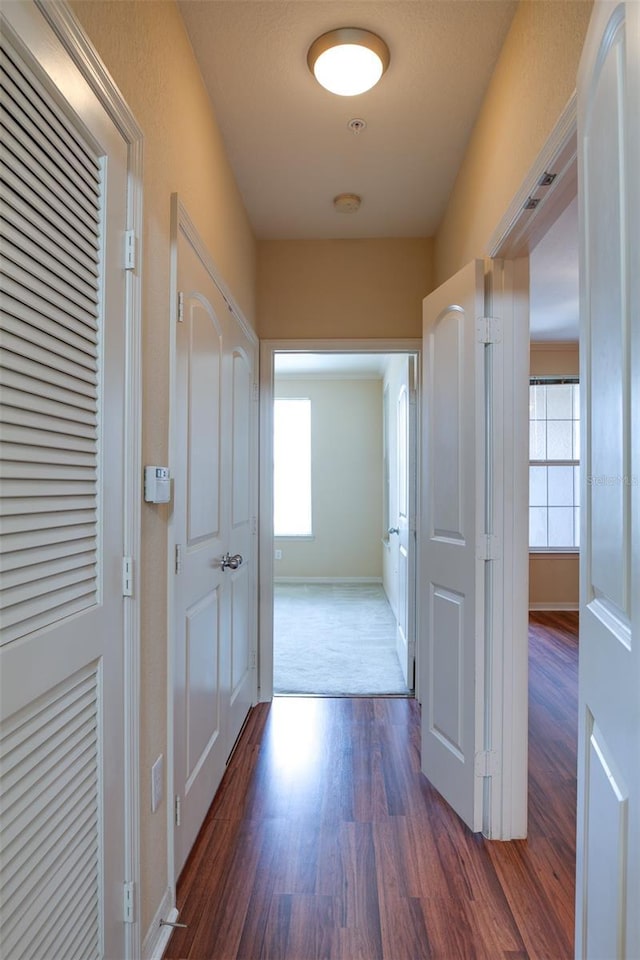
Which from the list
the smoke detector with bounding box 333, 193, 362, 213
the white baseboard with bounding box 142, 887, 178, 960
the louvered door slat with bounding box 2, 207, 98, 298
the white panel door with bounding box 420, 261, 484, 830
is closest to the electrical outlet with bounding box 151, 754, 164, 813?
the white baseboard with bounding box 142, 887, 178, 960

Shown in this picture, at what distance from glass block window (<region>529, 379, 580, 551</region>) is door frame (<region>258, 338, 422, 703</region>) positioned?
3.07 meters

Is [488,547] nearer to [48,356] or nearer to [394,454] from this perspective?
[48,356]

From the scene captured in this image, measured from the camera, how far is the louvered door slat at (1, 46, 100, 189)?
80 centimetres

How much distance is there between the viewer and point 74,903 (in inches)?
39.8

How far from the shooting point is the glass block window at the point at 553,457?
18.5 ft

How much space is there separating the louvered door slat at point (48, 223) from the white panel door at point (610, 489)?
2.95ft

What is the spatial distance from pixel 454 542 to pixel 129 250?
1.52 metres

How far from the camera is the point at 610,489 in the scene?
0.84 m

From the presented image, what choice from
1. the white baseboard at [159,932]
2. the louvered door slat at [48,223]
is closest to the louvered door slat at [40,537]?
the louvered door slat at [48,223]

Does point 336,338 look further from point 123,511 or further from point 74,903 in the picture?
point 74,903

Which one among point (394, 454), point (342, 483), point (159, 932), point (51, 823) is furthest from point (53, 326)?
point (342, 483)

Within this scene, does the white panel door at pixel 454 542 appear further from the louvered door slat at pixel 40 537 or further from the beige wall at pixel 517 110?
the louvered door slat at pixel 40 537

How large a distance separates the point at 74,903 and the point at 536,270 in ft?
13.9

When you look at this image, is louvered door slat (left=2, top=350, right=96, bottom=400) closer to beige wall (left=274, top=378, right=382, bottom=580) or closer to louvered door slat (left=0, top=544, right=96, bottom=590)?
louvered door slat (left=0, top=544, right=96, bottom=590)
